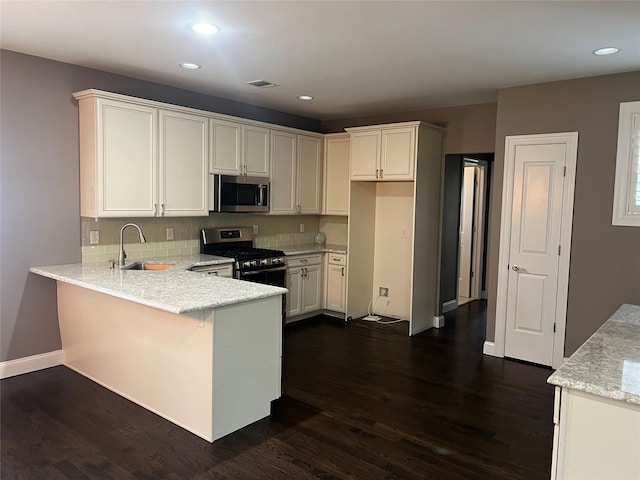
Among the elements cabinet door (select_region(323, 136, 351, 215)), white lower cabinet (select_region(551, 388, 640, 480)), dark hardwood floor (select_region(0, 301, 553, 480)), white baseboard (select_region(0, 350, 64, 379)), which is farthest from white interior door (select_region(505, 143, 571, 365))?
white baseboard (select_region(0, 350, 64, 379))

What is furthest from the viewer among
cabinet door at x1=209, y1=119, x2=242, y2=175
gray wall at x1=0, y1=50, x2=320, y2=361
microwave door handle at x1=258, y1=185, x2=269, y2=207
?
microwave door handle at x1=258, y1=185, x2=269, y2=207

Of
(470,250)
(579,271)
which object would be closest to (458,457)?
(579,271)

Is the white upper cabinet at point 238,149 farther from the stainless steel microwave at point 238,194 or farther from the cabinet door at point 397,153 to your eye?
the cabinet door at point 397,153

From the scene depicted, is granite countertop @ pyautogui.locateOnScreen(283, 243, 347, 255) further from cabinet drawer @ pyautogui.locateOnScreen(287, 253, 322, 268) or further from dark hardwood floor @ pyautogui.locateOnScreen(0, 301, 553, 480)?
dark hardwood floor @ pyautogui.locateOnScreen(0, 301, 553, 480)

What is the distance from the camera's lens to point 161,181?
14.3 ft

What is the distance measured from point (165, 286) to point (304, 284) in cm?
275

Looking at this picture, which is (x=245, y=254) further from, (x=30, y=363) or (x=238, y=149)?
(x=30, y=363)

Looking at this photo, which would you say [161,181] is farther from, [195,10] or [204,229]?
[195,10]

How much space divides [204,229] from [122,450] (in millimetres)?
2721

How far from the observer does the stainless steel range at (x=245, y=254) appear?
4.90 m

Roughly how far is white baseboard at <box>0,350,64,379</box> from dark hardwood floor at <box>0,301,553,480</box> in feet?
0.26

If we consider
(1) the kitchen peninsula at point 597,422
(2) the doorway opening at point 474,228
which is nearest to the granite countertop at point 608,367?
(1) the kitchen peninsula at point 597,422

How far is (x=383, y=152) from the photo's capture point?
5.43m

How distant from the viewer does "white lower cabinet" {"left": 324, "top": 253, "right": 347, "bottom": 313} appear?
5.91 meters
